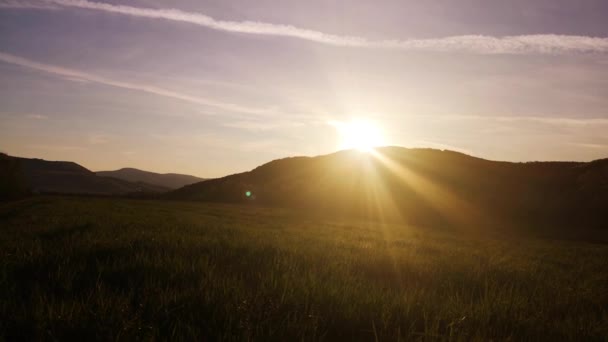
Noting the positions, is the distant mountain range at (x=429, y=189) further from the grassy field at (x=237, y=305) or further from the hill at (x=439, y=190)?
the grassy field at (x=237, y=305)

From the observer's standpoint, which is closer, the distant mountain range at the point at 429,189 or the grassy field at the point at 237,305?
the grassy field at the point at 237,305

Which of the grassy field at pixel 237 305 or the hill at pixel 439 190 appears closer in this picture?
the grassy field at pixel 237 305

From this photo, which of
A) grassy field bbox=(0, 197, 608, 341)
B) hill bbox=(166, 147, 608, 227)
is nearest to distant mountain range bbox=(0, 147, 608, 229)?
hill bbox=(166, 147, 608, 227)

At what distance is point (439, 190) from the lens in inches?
1941

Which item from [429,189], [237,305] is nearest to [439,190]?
[429,189]

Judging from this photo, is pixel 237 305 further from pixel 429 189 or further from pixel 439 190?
pixel 429 189

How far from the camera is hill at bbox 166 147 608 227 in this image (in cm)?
3700

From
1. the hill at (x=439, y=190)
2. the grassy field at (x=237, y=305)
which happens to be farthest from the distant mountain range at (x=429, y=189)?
the grassy field at (x=237, y=305)

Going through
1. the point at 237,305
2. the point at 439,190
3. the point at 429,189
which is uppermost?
the point at 429,189

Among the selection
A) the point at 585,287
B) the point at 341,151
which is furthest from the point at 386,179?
the point at 585,287

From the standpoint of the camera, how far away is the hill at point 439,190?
3700cm

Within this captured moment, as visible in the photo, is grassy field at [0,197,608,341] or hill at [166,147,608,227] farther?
hill at [166,147,608,227]

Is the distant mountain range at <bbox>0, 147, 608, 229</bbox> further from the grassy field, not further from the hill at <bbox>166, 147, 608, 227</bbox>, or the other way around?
the grassy field

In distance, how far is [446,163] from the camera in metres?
56.1
